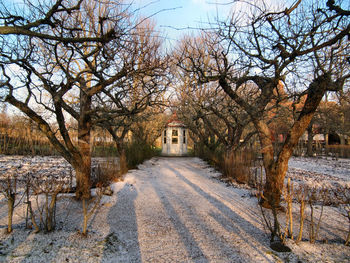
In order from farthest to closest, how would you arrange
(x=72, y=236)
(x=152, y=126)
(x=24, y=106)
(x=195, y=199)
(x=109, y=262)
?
(x=152, y=126)
(x=195, y=199)
(x=24, y=106)
(x=72, y=236)
(x=109, y=262)

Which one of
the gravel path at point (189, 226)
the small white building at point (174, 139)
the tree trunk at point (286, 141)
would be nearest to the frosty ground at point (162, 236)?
the gravel path at point (189, 226)

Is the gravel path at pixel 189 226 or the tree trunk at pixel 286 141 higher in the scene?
the tree trunk at pixel 286 141

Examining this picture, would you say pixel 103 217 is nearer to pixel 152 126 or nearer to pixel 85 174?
pixel 85 174

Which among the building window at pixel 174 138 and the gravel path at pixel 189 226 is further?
the building window at pixel 174 138

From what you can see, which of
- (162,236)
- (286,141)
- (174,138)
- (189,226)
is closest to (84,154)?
(162,236)

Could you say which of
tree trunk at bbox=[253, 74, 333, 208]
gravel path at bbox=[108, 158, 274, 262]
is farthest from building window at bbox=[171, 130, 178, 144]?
tree trunk at bbox=[253, 74, 333, 208]

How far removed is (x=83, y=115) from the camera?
180 inches

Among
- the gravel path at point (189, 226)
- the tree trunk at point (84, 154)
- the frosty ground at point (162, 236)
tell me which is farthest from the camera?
the tree trunk at point (84, 154)

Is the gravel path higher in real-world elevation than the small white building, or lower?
lower

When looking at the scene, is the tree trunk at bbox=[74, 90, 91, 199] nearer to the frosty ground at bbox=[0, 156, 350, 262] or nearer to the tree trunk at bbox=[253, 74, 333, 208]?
the frosty ground at bbox=[0, 156, 350, 262]

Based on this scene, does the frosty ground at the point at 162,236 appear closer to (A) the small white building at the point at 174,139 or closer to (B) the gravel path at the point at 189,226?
(B) the gravel path at the point at 189,226

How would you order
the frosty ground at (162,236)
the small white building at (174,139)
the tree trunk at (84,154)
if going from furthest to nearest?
the small white building at (174,139) → the tree trunk at (84,154) → the frosty ground at (162,236)

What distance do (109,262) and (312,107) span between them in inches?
150

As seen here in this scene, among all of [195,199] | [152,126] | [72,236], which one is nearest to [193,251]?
[72,236]
